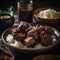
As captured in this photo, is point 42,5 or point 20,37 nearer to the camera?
point 20,37

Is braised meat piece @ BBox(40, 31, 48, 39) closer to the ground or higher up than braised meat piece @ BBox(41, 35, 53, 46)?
higher up

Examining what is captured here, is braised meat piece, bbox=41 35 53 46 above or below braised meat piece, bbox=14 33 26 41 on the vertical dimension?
below

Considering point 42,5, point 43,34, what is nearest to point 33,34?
point 43,34

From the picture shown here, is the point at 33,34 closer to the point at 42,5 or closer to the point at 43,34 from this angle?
the point at 43,34

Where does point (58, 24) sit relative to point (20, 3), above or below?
below

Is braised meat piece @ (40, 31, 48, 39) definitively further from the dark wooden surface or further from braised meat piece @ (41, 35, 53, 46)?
the dark wooden surface

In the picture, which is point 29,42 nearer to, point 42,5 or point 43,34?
point 43,34

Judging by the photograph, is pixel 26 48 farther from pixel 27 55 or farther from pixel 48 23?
pixel 48 23

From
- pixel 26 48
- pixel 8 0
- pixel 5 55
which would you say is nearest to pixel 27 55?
pixel 26 48

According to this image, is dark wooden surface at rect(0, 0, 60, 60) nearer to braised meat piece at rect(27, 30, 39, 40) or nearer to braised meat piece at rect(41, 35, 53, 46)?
braised meat piece at rect(41, 35, 53, 46)

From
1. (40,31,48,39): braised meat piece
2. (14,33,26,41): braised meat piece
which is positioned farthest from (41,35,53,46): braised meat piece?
(14,33,26,41): braised meat piece

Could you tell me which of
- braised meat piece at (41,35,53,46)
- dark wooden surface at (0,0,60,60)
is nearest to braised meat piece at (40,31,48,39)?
braised meat piece at (41,35,53,46)
